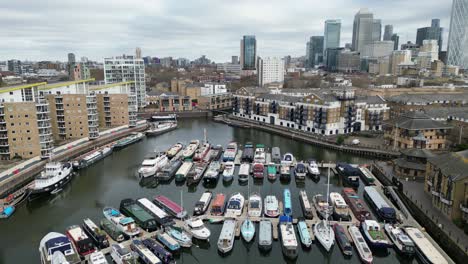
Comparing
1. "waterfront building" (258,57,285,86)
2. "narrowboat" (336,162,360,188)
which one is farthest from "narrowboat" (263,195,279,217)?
"waterfront building" (258,57,285,86)

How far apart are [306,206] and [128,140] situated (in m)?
28.1

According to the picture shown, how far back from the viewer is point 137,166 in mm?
33406

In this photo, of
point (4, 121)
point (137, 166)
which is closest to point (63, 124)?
point (4, 121)

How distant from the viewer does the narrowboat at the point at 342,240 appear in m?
17.2

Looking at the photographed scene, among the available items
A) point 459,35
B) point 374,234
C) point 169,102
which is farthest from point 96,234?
point 459,35

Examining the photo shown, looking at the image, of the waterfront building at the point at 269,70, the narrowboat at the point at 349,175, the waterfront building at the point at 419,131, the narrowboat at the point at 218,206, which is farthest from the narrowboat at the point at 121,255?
the waterfront building at the point at 269,70

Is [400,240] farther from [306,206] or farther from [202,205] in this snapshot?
[202,205]

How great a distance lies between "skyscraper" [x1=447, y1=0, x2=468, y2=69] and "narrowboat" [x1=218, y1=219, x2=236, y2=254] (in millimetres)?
151388

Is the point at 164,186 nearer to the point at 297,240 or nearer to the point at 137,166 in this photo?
the point at 137,166

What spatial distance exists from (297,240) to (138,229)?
936cm

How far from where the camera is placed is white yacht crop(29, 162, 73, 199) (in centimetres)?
2497

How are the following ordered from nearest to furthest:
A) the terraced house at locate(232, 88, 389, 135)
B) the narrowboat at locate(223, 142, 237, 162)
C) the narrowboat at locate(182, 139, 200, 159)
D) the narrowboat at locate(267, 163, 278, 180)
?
the narrowboat at locate(267, 163, 278, 180)
the narrowboat at locate(223, 142, 237, 162)
the narrowboat at locate(182, 139, 200, 159)
the terraced house at locate(232, 88, 389, 135)

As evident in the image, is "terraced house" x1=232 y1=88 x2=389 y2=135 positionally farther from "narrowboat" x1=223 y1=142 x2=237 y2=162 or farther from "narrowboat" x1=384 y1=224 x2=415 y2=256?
"narrowboat" x1=384 y1=224 x2=415 y2=256

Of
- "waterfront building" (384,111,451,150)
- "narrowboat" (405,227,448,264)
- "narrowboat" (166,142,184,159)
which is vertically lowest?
"narrowboat" (405,227,448,264)
